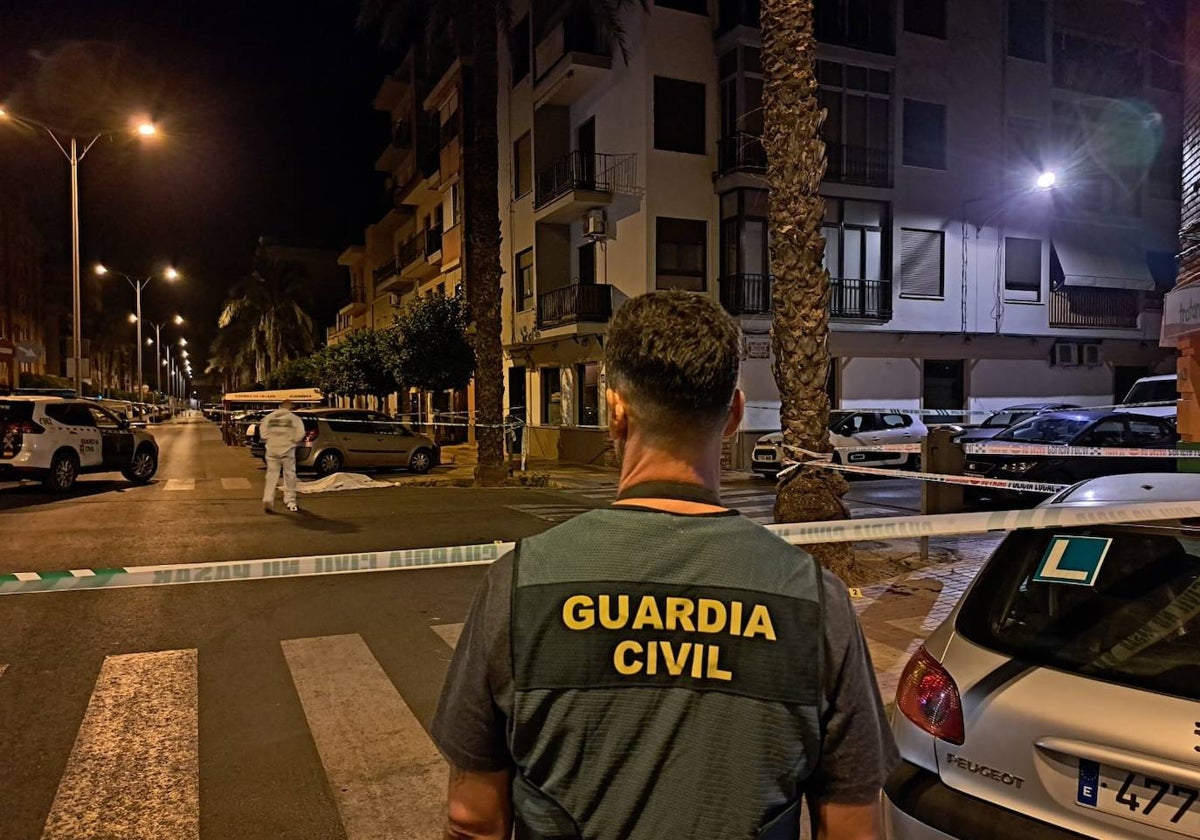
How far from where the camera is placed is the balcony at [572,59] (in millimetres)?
21766

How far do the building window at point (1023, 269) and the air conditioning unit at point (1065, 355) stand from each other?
2.03 metres

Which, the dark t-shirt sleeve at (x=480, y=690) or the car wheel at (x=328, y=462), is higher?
the dark t-shirt sleeve at (x=480, y=690)

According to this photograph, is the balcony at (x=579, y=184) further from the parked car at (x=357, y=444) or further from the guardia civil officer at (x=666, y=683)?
the guardia civil officer at (x=666, y=683)

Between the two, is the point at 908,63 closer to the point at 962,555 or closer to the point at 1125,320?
the point at 1125,320

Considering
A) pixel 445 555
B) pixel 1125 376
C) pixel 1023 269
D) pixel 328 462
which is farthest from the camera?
pixel 1125 376

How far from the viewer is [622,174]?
71.6 feet

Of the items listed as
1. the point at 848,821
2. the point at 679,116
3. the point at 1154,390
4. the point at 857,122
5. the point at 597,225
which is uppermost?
the point at 857,122

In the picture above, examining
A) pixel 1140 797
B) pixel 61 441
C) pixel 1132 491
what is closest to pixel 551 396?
pixel 61 441

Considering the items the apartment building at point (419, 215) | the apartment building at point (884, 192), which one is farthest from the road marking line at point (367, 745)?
the apartment building at point (419, 215)

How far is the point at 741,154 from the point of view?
67.5ft

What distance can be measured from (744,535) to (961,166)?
2560cm

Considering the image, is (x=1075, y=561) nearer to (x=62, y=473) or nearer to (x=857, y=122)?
(x=62, y=473)

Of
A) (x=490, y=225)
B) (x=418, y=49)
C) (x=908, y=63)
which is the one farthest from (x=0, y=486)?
(x=418, y=49)

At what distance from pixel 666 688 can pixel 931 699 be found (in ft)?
5.69
